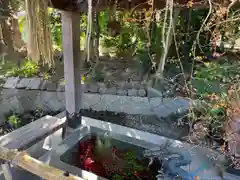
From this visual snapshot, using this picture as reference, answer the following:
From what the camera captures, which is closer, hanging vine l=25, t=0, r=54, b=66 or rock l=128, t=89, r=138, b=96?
hanging vine l=25, t=0, r=54, b=66

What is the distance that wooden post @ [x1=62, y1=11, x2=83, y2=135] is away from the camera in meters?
1.91

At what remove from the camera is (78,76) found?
2.16 metres

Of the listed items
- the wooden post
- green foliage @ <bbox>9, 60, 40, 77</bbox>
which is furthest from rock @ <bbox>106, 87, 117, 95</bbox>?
the wooden post

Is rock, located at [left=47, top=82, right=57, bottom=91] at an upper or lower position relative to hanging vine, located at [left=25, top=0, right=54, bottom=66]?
lower

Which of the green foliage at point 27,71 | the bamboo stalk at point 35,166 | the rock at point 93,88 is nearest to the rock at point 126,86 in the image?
the rock at point 93,88

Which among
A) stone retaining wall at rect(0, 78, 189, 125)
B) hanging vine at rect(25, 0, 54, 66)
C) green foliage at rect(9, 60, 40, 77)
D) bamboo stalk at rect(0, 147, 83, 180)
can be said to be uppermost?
hanging vine at rect(25, 0, 54, 66)

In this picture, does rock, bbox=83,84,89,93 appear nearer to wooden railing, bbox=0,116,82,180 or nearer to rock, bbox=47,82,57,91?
rock, bbox=47,82,57,91

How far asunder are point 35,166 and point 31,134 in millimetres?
1001

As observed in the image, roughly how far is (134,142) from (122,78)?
211cm

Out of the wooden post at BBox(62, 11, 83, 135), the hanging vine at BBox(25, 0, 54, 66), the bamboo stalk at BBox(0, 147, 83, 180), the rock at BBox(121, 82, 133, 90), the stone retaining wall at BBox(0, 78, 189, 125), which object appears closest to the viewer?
the bamboo stalk at BBox(0, 147, 83, 180)

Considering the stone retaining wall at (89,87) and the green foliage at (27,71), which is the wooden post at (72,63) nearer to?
the stone retaining wall at (89,87)

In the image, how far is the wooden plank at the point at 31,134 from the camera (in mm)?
1786

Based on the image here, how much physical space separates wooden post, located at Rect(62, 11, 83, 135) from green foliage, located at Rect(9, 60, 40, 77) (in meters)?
1.97

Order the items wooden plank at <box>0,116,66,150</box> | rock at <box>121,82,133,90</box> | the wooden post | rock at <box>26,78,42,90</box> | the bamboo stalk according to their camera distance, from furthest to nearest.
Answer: rock at <box>121,82,133,90</box> < rock at <box>26,78,42,90</box> < the wooden post < wooden plank at <box>0,116,66,150</box> < the bamboo stalk
